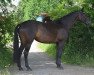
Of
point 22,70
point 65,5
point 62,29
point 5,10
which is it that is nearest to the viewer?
point 22,70

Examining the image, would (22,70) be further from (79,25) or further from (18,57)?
(79,25)

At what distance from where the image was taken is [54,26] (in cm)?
1353

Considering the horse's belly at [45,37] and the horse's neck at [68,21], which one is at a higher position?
the horse's neck at [68,21]

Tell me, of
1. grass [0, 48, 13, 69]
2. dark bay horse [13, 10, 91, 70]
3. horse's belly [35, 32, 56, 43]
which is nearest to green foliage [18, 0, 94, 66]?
dark bay horse [13, 10, 91, 70]

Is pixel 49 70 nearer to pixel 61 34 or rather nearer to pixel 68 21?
pixel 61 34

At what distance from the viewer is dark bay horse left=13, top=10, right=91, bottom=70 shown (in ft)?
42.1

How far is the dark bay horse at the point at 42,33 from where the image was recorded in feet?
42.1

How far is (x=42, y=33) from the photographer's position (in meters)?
13.2

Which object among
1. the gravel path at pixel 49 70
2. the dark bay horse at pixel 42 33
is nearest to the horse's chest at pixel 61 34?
the dark bay horse at pixel 42 33

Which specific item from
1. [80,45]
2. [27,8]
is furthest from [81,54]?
[27,8]

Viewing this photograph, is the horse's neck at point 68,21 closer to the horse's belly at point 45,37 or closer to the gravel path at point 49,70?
the horse's belly at point 45,37

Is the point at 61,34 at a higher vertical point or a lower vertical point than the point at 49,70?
higher

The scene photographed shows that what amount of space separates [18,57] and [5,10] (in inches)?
155

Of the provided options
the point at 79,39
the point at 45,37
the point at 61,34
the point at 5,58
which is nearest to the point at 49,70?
the point at 45,37
